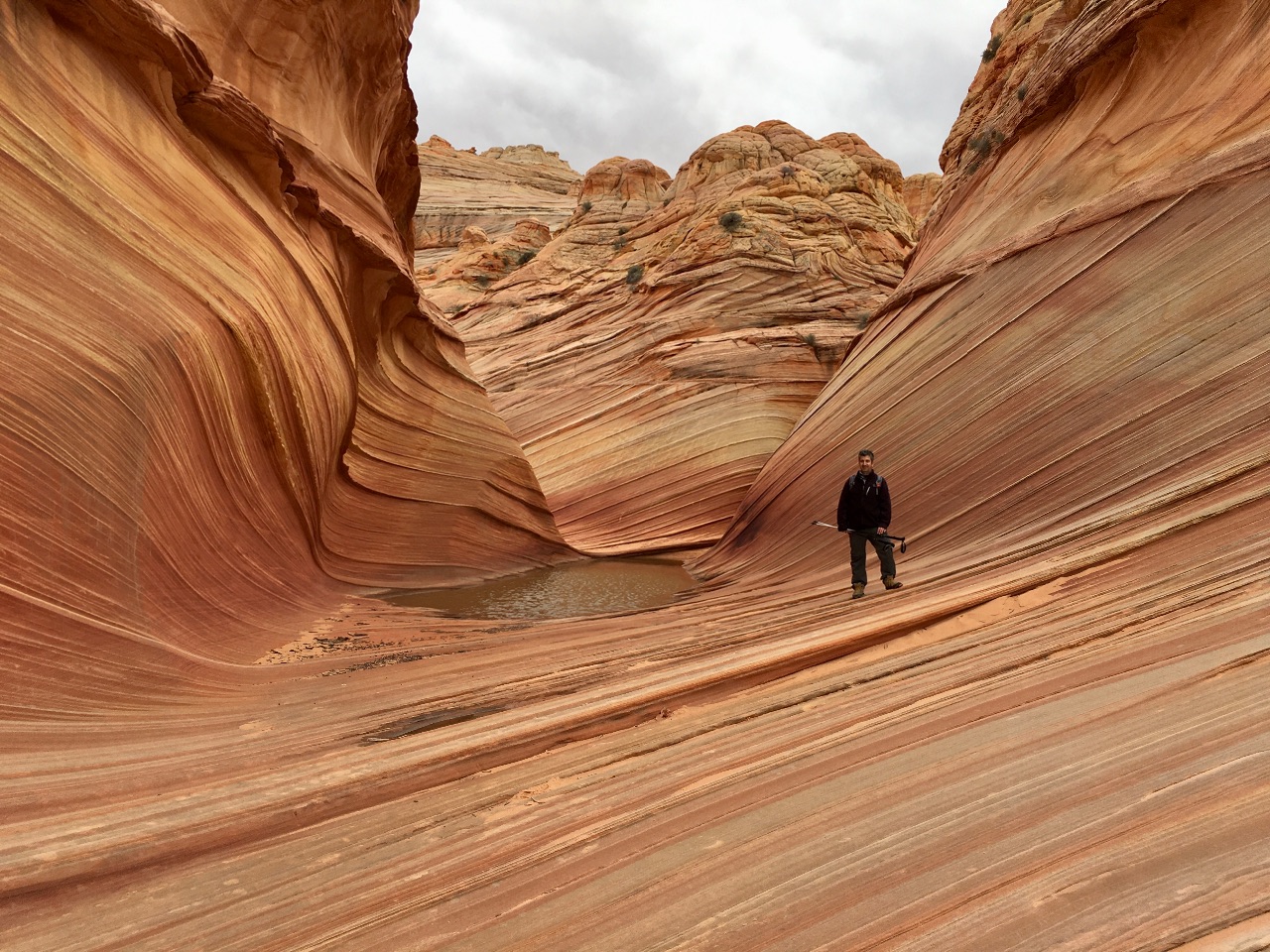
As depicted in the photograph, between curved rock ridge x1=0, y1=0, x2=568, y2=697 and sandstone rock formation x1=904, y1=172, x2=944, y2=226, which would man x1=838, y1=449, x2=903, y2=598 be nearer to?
curved rock ridge x1=0, y1=0, x2=568, y2=697

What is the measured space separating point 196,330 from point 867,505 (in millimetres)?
4716

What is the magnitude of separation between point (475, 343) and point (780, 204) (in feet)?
25.5

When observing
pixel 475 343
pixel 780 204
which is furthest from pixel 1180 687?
pixel 475 343

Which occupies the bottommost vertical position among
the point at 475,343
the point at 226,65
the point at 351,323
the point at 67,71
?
the point at 67,71

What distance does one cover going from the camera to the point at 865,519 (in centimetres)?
570

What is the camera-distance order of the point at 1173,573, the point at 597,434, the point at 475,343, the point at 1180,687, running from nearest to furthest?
the point at 1180,687
the point at 1173,573
the point at 597,434
the point at 475,343

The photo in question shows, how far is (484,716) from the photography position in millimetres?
3762

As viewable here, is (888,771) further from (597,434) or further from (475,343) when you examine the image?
(475,343)

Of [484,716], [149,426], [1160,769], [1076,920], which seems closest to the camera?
[1076,920]

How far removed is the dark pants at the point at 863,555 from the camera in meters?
5.50

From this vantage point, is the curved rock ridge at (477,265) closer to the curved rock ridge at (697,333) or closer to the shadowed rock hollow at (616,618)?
the curved rock ridge at (697,333)

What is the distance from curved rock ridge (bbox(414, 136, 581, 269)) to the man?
78.1 feet

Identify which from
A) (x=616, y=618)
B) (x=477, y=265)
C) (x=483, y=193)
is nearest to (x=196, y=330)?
(x=616, y=618)

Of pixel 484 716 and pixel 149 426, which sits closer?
pixel 484 716
